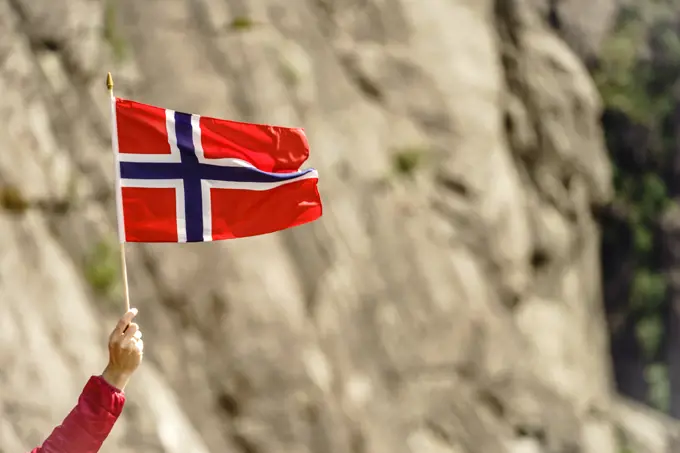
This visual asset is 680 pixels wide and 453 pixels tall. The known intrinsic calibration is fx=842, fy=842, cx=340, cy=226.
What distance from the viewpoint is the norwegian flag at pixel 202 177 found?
4.17 metres

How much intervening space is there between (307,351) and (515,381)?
2.98m

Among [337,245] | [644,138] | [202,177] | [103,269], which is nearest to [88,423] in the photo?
[202,177]

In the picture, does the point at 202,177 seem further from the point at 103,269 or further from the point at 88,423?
the point at 103,269

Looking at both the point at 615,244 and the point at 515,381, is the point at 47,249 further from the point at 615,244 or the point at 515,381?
the point at 615,244

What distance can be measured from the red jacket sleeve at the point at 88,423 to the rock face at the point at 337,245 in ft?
11.0

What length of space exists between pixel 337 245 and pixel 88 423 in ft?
20.0

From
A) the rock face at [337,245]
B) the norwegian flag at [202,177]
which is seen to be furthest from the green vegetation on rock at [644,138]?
the norwegian flag at [202,177]

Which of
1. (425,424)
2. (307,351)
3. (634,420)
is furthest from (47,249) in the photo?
(634,420)

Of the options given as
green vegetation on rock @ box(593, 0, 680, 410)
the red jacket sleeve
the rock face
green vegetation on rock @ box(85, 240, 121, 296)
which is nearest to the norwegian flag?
the red jacket sleeve

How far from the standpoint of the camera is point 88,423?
306 cm

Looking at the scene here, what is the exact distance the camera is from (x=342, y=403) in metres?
8.45

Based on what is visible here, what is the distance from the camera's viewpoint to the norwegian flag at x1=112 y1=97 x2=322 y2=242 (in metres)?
4.17

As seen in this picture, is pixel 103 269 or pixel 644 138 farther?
pixel 644 138

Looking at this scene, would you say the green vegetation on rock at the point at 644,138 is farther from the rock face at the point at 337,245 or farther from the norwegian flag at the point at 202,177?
the norwegian flag at the point at 202,177
